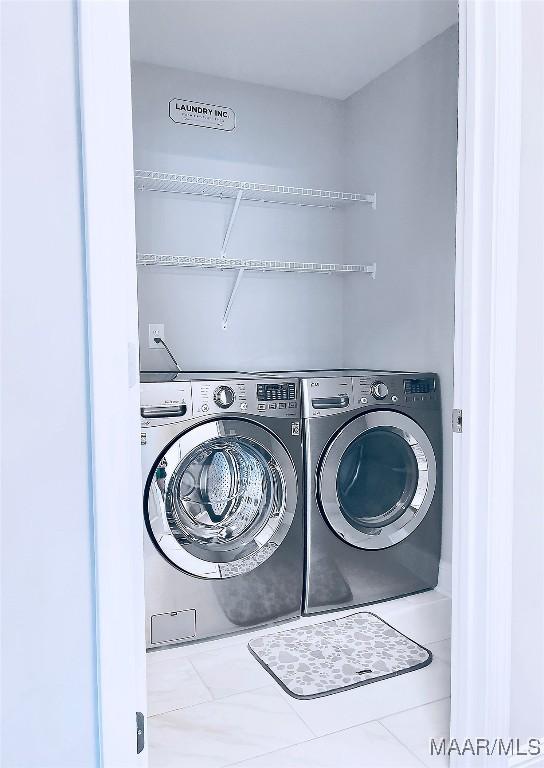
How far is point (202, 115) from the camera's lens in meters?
2.85

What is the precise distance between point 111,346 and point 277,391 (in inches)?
53.5

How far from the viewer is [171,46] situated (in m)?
2.59

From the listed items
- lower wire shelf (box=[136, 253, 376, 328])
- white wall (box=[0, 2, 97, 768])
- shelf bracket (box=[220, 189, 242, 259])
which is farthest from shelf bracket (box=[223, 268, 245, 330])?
white wall (box=[0, 2, 97, 768])

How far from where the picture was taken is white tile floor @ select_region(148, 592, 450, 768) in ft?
5.08

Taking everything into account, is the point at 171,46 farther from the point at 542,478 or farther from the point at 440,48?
the point at 542,478

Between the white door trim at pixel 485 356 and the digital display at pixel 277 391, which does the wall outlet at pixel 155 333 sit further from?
the white door trim at pixel 485 356

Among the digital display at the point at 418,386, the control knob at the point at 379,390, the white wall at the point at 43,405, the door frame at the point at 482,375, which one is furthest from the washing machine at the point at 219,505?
the white wall at the point at 43,405

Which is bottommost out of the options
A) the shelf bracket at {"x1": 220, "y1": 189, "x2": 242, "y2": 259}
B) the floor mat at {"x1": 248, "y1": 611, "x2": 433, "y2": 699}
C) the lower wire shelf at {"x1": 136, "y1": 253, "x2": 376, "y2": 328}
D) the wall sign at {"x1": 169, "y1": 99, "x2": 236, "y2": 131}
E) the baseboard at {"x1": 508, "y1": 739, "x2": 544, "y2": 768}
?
the floor mat at {"x1": 248, "y1": 611, "x2": 433, "y2": 699}

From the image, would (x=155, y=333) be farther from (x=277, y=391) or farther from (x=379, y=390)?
(x=379, y=390)

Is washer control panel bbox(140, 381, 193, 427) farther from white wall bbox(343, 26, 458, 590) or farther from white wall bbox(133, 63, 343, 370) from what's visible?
white wall bbox(343, 26, 458, 590)

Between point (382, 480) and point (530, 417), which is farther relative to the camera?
point (382, 480)

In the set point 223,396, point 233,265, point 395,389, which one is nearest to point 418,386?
point 395,389

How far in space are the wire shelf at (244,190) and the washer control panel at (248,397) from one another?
0.95 meters

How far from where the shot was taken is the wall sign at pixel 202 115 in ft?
9.19
